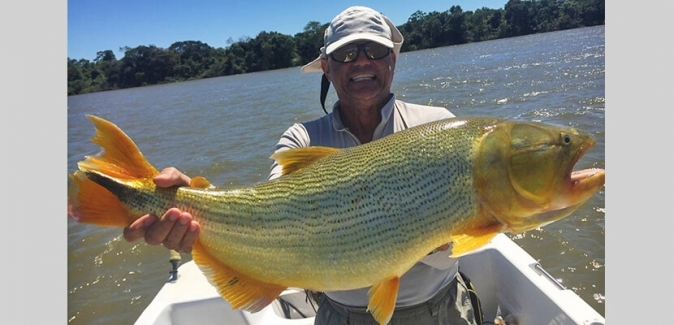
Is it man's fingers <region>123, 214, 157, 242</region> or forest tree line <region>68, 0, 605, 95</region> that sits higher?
forest tree line <region>68, 0, 605, 95</region>

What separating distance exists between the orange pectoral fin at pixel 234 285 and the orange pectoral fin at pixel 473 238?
830mm

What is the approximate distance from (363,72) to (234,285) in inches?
55.7

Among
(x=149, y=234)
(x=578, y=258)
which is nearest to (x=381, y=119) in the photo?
(x=149, y=234)

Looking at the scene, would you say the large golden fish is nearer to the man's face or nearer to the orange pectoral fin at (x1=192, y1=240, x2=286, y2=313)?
the orange pectoral fin at (x1=192, y1=240, x2=286, y2=313)

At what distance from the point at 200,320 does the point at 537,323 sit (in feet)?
8.82

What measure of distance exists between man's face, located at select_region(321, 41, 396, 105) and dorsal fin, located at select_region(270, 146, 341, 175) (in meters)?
0.69

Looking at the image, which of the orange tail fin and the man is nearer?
the orange tail fin

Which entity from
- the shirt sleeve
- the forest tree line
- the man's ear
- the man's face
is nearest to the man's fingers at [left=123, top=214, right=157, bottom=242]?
the shirt sleeve

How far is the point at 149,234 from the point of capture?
7.12 feet

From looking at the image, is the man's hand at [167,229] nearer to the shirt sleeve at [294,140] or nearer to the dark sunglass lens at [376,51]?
the shirt sleeve at [294,140]

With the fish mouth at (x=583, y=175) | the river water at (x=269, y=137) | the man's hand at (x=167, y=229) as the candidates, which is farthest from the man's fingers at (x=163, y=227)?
the river water at (x=269, y=137)

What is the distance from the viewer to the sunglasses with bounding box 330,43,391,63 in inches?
111

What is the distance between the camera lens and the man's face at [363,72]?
9.22ft

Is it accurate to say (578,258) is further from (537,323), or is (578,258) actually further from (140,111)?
(140,111)
